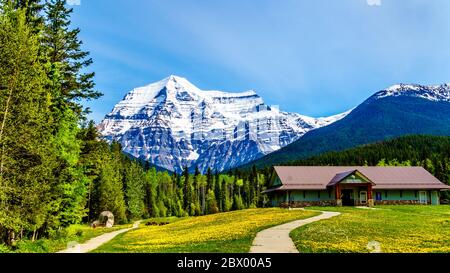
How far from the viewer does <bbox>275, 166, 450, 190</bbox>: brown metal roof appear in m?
66.8

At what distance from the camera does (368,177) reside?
70.0 meters

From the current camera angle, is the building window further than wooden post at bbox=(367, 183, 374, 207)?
Yes

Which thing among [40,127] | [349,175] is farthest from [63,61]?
[349,175]

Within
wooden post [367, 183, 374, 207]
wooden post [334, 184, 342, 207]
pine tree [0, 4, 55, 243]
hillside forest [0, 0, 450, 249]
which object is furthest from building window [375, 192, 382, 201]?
pine tree [0, 4, 55, 243]

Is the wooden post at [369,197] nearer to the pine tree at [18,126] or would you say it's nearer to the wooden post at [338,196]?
the wooden post at [338,196]

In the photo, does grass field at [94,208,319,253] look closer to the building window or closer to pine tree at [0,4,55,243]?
pine tree at [0,4,55,243]

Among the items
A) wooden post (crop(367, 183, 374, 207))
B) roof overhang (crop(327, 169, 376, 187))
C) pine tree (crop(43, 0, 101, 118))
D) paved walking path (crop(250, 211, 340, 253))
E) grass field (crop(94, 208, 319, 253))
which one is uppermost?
pine tree (crop(43, 0, 101, 118))

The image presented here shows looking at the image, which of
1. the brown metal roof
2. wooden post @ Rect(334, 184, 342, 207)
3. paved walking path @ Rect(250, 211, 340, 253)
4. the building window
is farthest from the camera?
the building window

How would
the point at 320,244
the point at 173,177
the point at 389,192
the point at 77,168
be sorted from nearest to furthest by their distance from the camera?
the point at 320,244 → the point at 77,168 → the point at 389,192 → the point at 173,177

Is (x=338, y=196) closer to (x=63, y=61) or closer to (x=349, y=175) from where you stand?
(x=349, y=175)

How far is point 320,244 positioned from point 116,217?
205ft
